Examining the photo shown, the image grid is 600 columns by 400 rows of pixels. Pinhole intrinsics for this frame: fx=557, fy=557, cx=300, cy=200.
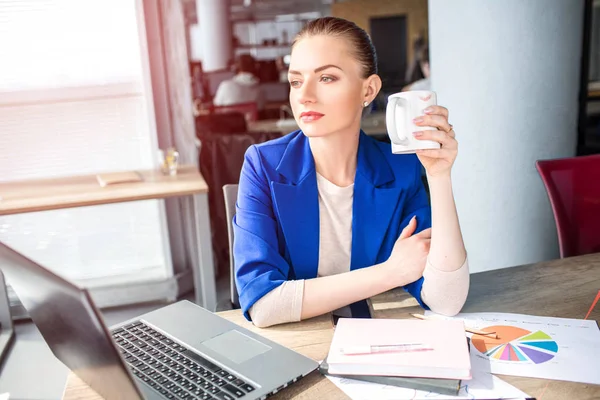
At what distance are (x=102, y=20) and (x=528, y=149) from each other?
2.35 metres

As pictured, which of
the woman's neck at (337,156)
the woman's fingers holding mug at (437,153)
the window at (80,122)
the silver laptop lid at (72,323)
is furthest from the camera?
the window at (80,122)

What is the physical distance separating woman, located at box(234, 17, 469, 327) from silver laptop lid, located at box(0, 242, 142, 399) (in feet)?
1.26

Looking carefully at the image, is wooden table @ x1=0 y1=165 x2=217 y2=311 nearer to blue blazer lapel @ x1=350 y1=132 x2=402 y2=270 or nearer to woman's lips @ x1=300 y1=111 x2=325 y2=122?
blue blazer lapel @ x1=350 y1=132 x2=402 y2=270

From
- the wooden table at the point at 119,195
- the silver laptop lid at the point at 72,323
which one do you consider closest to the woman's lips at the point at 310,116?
the silver laptop lid at the point at 72,323

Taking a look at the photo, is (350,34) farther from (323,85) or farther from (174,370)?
(174,370)

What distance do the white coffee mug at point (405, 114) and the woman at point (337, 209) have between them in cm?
8

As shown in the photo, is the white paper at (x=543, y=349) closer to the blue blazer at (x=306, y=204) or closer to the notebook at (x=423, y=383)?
the notebook at (x=423, y=383)

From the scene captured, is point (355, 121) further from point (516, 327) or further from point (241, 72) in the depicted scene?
point (241, 72)

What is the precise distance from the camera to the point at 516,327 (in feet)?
3.50

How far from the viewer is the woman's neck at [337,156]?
1347 millimetres

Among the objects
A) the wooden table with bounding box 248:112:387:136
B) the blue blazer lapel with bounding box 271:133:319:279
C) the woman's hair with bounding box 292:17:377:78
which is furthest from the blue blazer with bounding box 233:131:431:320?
the wooden table with bounding box 248:112:387:136

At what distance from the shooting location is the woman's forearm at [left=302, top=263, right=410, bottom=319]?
115cm

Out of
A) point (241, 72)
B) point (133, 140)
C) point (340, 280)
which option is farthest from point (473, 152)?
point (241, 72)

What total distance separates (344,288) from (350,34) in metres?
0.59
